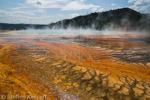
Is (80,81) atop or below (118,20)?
below

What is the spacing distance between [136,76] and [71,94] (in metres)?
2.55

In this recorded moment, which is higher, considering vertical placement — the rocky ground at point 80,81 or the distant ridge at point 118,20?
the distant ridge at point 118,20

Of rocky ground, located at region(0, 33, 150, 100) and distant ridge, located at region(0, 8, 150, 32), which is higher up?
distant ridge, located at region(0, 8, 150, 32)

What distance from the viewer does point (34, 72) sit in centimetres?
373

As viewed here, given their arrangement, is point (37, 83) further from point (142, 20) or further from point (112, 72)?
point (142, 20)

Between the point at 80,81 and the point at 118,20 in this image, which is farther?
the point at 118,20

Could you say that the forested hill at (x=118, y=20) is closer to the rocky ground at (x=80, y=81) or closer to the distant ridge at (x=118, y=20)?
the distant ridge at (x=118, y=20)

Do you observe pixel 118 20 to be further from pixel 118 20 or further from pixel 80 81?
pixel 80 81

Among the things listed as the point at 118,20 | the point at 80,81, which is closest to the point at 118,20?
the point at 118,20

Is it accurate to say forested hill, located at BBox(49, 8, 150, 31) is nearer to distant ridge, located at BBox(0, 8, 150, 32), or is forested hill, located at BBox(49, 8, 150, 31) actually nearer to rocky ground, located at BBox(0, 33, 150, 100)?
distant ridge, located at BBox(0, 8, 150, 32)

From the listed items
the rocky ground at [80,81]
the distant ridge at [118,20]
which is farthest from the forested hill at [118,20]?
the rocky ground at [80,81]

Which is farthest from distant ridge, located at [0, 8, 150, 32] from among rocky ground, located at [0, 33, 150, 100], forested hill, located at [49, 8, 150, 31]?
rocky ground, located at [0, 33, 150, 100]

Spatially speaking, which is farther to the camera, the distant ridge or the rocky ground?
the distant ridge

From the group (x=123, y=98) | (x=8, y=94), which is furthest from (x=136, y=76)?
(x=8, y=94)
